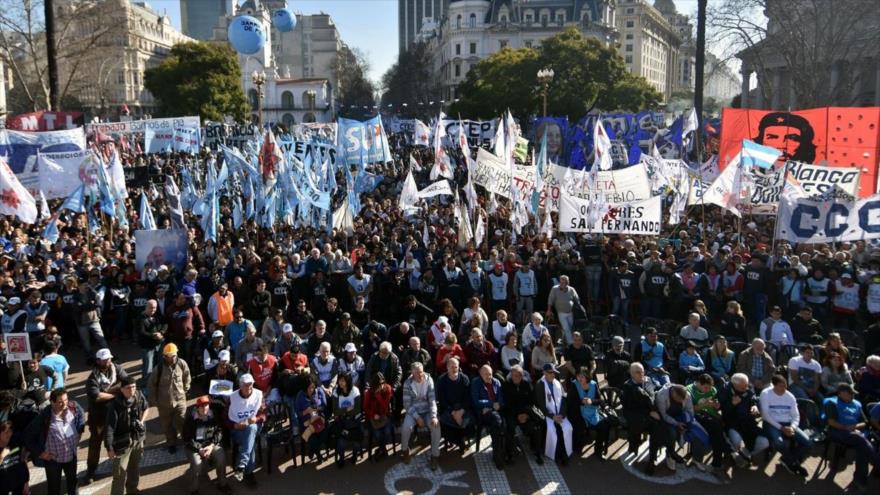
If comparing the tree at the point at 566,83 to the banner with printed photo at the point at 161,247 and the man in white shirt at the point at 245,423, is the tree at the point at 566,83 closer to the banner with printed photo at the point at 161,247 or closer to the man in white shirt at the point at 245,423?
the banner with printed photo at the point at 161,247

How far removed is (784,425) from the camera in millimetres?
7871

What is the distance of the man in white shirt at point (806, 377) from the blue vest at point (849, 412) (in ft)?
2.48

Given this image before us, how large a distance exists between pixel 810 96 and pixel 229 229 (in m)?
26.9

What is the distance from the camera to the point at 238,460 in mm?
7770

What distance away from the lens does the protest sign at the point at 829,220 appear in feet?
38.2

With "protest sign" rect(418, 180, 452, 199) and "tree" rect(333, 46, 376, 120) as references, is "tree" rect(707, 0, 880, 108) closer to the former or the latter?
"protest sign" rect(418, 180, 452, 199)

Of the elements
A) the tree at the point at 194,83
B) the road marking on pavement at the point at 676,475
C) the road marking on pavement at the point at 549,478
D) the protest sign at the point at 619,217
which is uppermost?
the tree at the point at 194,83

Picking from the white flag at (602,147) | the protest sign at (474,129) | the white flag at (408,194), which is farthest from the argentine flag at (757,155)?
the protest sign at (474,129)

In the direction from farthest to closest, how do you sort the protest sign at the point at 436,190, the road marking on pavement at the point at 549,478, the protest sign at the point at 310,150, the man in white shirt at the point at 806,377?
the protest sign at the point at 310,150, the protest sign at the point at 436,190, the man in white shirt at the point at 806,377, the road marking on pavement at the point at 549,478

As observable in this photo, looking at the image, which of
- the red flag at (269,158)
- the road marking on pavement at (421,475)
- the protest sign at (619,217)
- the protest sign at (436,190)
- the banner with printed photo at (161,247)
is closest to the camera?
the road marking on pavement at (421,475)

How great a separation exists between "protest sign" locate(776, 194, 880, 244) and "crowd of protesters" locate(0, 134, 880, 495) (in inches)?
24.3

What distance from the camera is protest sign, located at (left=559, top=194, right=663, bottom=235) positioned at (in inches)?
522

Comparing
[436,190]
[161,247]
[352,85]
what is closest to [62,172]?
[161,247]

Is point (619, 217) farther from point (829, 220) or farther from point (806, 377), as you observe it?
point (806, 377)
